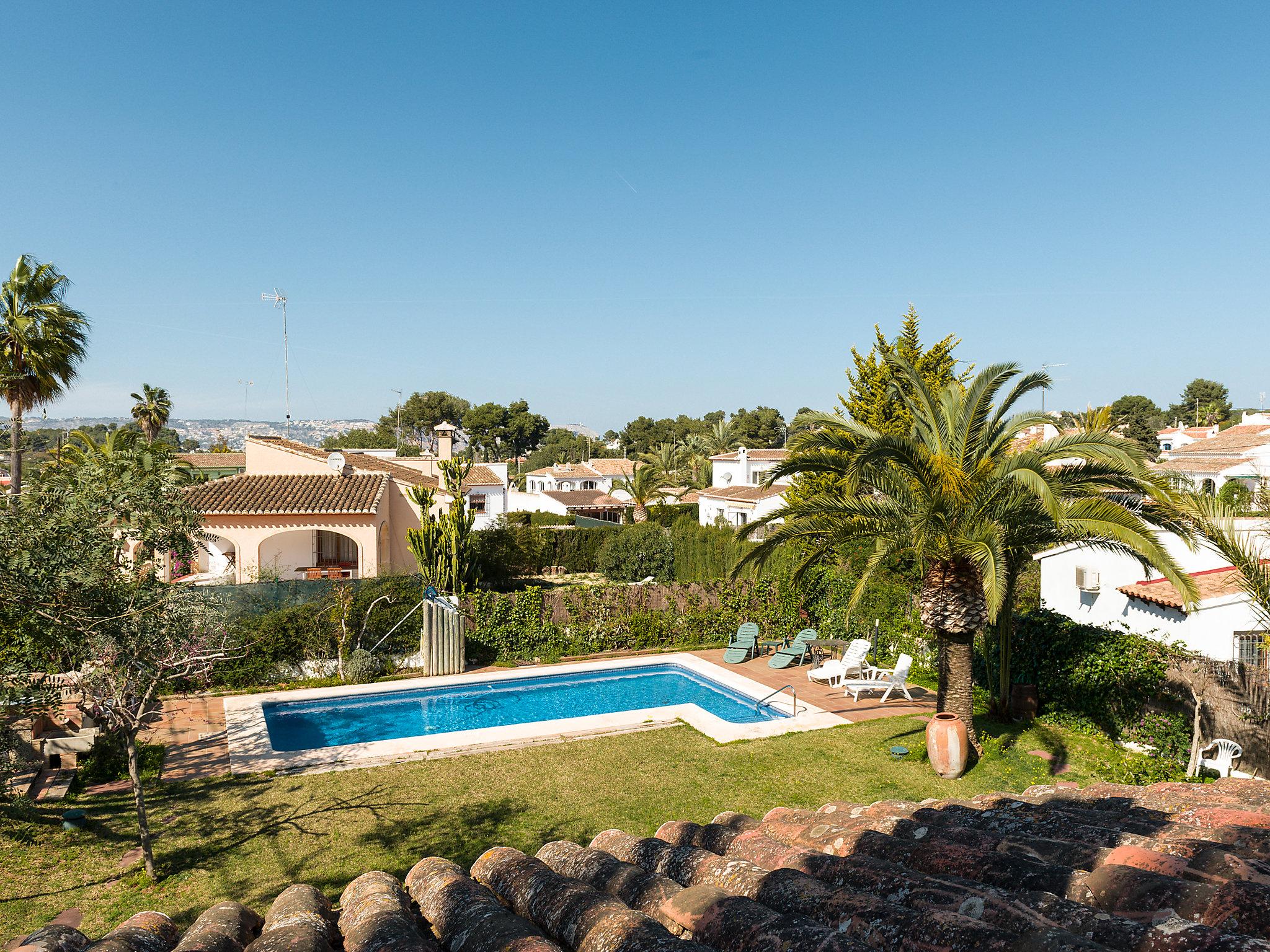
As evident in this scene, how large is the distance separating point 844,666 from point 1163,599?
6073 millimetres

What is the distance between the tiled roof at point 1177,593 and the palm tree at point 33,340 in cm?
2497

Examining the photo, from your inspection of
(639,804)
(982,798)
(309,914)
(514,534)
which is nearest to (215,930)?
(309,914)

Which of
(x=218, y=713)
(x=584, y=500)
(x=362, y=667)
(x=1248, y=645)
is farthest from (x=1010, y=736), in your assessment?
(x=584, y=500)

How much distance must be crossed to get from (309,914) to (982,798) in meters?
4.82

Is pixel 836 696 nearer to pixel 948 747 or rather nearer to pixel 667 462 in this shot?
pixel 948 747

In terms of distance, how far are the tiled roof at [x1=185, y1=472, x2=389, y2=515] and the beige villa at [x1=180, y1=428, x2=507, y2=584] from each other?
27mm

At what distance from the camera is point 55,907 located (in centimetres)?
797

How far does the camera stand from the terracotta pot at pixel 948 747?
1188 centimetres

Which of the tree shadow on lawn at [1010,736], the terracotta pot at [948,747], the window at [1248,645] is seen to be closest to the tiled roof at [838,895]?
the terracotta pot at [948,747]

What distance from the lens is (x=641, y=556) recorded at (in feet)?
114

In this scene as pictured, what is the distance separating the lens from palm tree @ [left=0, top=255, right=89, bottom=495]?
20.2 metres

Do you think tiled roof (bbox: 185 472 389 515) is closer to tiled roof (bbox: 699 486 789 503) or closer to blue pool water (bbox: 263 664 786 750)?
blue pool water (bbox: 263 664 786 750)

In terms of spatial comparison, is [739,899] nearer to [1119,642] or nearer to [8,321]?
[1119,642]

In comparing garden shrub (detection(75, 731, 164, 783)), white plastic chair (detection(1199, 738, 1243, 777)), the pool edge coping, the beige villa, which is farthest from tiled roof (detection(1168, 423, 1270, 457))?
garden shrub (detection(75, 731, 164, 783))
